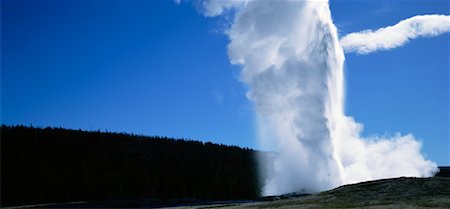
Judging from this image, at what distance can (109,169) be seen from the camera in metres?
125

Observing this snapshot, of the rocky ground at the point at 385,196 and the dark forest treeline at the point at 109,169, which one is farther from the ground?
the dark forest treeline at the point at 109,169

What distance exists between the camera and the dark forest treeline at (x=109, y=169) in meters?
111

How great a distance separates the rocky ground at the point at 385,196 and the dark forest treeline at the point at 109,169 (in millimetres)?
53288

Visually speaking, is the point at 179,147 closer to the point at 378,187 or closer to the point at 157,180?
the point at 157,180

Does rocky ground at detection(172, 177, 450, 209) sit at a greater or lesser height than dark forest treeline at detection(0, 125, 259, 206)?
lesser

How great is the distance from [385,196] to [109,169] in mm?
83369

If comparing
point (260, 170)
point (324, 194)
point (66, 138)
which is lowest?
point (324, 194)

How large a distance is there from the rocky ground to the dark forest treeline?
53.3 meters

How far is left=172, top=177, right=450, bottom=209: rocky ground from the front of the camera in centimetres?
4594

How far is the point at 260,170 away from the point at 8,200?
54676 millimetres

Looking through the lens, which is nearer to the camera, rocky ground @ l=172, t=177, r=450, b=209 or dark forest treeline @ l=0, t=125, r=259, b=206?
rocky ground @ l=172, t=177, r=450, b=209

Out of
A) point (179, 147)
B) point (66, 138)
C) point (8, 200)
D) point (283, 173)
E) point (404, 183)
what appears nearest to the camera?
point (404, 183)

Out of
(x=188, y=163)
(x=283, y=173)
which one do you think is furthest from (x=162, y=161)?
(x=283, y=173)

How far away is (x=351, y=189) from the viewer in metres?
57.5
